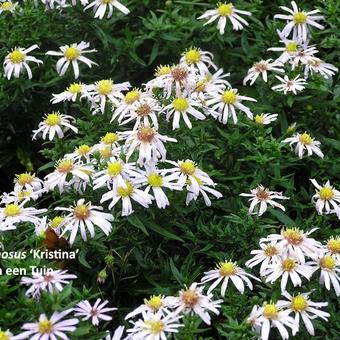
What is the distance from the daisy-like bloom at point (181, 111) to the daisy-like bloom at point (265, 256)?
0.54 meters

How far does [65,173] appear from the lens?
281 cm

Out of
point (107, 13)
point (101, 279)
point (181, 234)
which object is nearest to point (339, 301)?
point (181, 234)

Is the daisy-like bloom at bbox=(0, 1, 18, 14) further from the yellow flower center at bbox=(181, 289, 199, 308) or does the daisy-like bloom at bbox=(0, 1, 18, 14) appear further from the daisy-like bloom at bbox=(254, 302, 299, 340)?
the daisy-like bloom at bbox=(254, 302, 299, 340)

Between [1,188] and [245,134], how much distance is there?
1385 mm

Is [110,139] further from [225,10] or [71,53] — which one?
[225,10]

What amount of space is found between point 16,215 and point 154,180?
1.66 ft

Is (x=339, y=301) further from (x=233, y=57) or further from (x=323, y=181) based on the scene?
(x=233, y=57)

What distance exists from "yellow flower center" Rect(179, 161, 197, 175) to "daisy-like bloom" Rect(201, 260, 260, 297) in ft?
1.15

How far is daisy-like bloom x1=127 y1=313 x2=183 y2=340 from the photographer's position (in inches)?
89.9

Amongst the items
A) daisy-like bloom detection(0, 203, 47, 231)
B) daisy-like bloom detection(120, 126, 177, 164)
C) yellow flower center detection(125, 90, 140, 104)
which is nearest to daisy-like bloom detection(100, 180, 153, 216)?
daisy-like bloom detection(120, 126, 177, 164)

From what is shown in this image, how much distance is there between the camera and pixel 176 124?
9.55 feet

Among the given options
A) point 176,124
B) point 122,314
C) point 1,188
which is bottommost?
point 1,188

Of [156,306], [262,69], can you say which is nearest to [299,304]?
[156,306]

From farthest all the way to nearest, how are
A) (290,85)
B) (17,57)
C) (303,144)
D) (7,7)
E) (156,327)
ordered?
1. (7,7)
2. (17,57)
3. (290,85)
4. (303,144)
5. (156,327)
